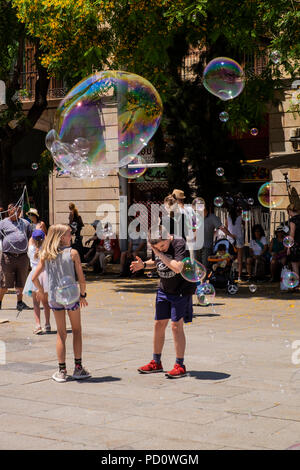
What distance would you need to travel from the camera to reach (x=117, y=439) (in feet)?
18.0

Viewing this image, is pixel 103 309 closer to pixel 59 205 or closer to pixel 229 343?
pixel 229 343

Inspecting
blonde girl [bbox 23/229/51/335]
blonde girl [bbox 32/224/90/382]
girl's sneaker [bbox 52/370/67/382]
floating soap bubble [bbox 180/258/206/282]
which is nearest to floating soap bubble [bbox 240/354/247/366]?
floating soap bubble [bbox 180/258/206/282]

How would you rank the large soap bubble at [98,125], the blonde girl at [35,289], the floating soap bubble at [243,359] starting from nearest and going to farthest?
the floating soap bubble at [243,359]
the blonde girl at [35,289]
the large soap bubble at [98,125]

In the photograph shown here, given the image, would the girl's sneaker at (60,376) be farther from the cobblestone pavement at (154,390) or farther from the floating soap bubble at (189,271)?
the floating soap bubble at (189,271)

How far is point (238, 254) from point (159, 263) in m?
10.1

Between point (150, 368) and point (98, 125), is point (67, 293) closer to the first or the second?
point (150, 368)

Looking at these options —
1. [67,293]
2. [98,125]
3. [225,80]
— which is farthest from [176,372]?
[225,80]

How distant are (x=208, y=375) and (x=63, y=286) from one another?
1.59 metres

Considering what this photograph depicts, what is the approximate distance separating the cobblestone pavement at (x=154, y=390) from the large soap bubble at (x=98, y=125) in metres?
2.34

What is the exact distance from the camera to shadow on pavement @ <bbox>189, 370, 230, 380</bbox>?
299 inches

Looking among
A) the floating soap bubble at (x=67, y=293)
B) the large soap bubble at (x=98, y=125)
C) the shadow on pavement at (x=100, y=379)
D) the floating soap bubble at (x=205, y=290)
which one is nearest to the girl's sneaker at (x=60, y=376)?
the shadow on pavement at (x=100, y=379)

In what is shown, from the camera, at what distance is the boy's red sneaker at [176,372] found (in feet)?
25.0

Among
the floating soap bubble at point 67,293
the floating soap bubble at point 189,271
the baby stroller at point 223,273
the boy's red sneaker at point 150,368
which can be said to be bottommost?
the boy's red sneaker at point 150,368

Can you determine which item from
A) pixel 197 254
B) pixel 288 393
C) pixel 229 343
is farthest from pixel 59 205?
pixel 288 393
